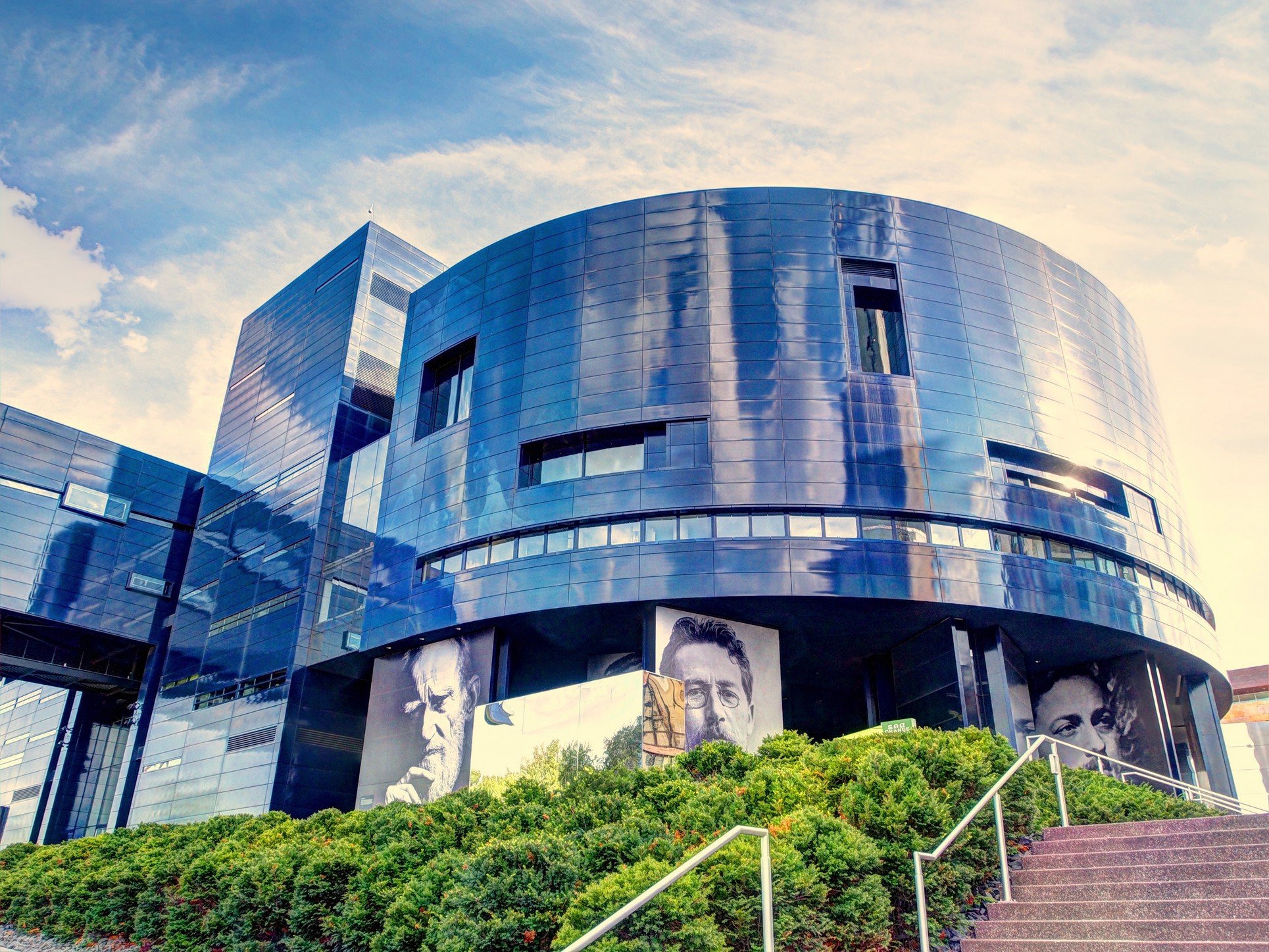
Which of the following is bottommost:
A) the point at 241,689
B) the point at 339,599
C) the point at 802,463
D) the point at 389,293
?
the point at 241,689

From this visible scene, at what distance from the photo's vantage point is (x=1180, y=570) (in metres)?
40.3

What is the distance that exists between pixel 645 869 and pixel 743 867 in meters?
0.97

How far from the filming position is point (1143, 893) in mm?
10188

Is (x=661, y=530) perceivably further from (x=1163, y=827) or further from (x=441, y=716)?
(x=1163, y=827)

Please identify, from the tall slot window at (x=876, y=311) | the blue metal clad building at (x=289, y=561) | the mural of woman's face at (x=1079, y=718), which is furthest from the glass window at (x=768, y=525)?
the blue metal clad building at (x=289, y=561)

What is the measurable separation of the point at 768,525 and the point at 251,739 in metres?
26.1

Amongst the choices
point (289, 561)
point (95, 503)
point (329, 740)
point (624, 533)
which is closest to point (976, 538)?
point (624, 533)

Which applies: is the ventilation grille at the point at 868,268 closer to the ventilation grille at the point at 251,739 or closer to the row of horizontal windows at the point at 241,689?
the row of horizontal windows at the point at 241,689

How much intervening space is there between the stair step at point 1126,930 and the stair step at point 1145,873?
1.15 metres

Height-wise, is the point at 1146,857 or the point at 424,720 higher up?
the point at 424,720

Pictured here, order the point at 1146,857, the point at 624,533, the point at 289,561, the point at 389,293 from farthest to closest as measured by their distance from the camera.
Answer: the point at 389,293 → the point at 289,561 → the point at 624,533 → the point at 1146,857

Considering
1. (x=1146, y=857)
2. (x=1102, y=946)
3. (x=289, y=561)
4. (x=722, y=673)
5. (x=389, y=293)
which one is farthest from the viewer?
(x=389, y=293)

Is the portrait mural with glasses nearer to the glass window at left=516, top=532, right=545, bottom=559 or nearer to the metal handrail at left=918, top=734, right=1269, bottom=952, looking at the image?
the glass window at left=516, top=532, right=545, bottom=559

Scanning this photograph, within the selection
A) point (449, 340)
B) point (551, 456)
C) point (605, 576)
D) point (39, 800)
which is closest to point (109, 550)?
point (39, 800)
